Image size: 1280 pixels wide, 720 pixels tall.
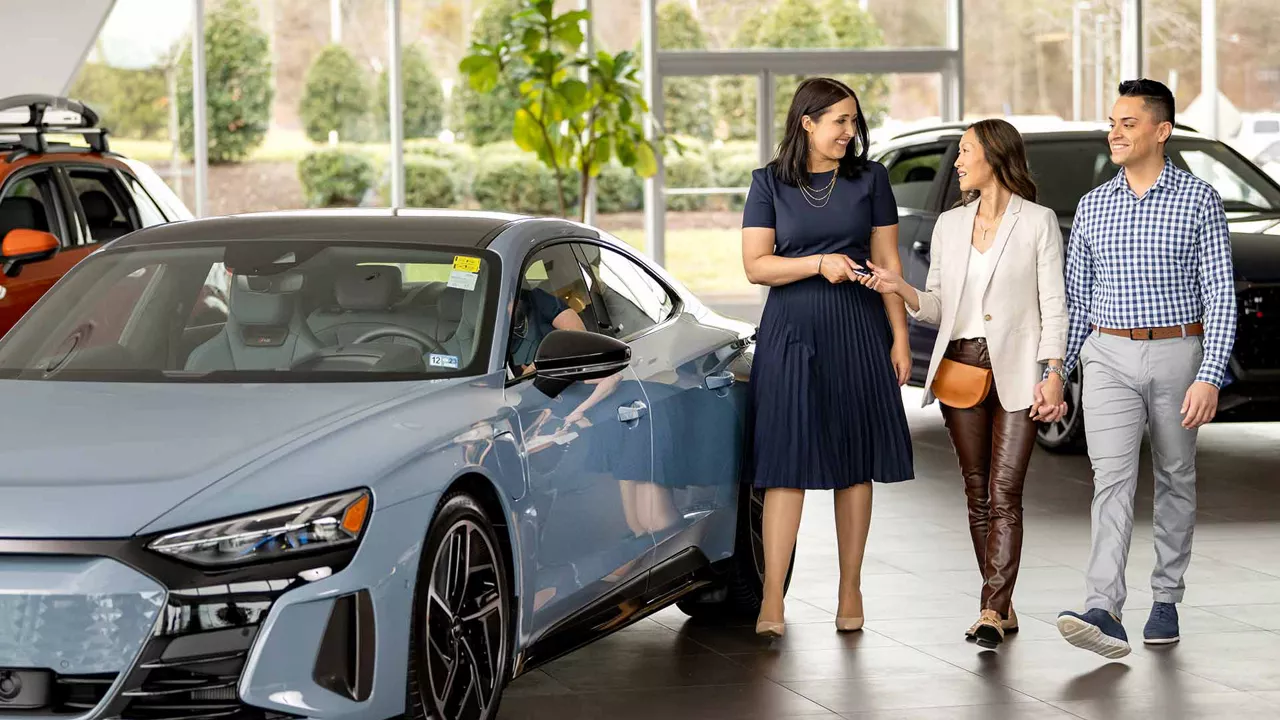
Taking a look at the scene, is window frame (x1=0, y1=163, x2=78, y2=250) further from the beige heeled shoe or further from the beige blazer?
the beige blazer

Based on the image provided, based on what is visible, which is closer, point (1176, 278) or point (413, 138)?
point (1176, 278)

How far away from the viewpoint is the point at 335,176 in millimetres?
20016

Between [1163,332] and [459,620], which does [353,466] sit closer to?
[459,620]

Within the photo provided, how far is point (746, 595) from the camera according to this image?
674cm

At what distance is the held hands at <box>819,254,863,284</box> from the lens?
6289 mm

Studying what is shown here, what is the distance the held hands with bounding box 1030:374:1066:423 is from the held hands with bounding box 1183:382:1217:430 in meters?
0.42

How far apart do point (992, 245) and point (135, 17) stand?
14.8 m

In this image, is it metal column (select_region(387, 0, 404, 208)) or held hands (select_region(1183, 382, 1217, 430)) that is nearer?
held hands (select_region(1183, 382, 1217, 430))

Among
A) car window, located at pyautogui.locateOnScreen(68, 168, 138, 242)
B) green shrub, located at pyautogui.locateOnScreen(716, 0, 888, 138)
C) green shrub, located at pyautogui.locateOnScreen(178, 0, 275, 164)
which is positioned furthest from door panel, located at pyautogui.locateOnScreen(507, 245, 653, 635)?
green shrub, located at pyautogui.locateOnScreen(716, 0, 888, 138)

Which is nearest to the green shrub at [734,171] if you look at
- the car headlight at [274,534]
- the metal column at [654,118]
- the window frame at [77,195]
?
the metal column at [654,118]

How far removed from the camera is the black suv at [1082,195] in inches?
394

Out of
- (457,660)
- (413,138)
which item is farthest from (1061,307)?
(413,138)

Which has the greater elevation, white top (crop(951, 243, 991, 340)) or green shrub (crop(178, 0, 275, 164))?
green shrub (crop(178, 0, 275, 164))

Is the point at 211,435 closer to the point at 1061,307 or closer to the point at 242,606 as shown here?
the point at 242,606
